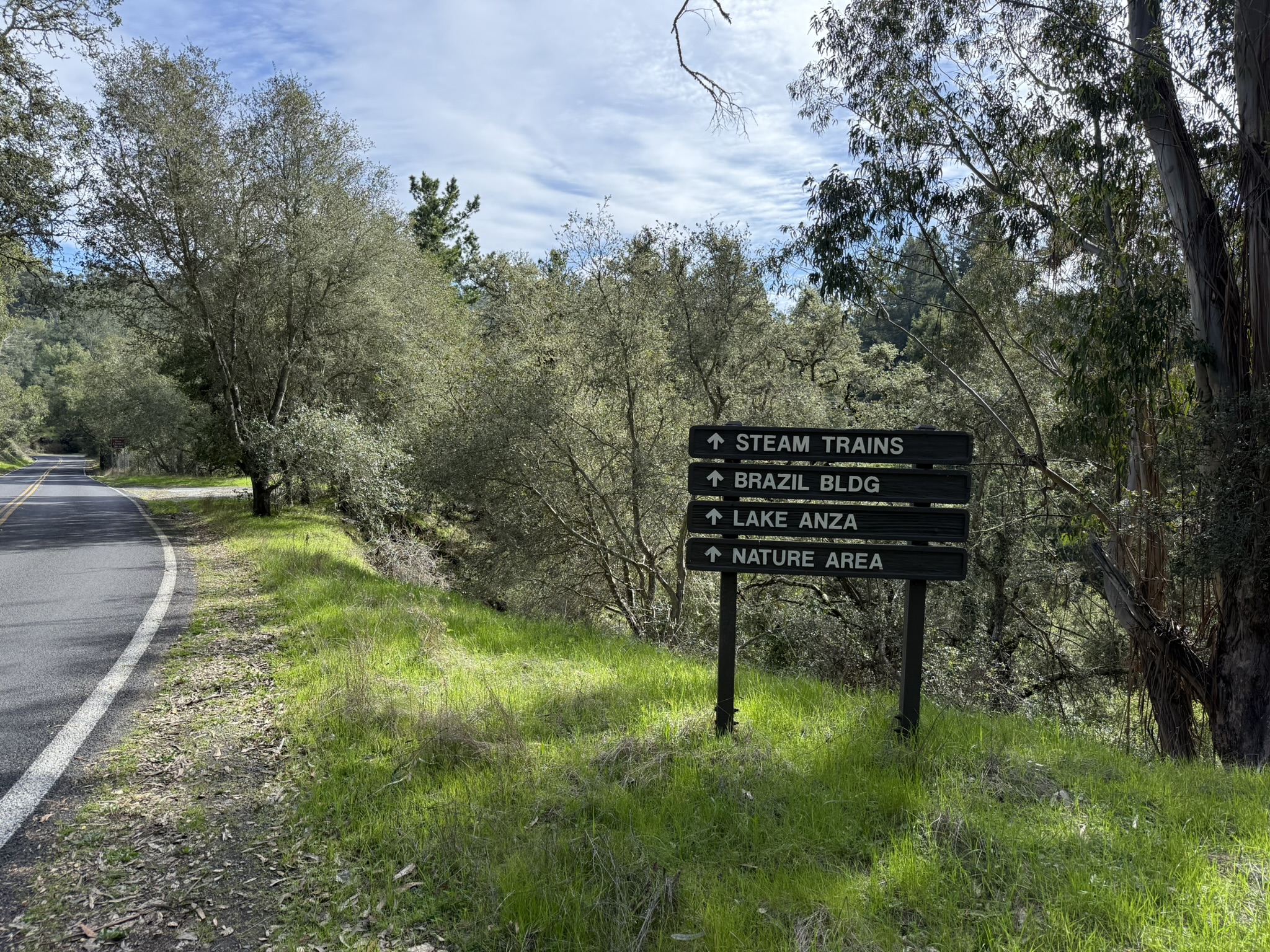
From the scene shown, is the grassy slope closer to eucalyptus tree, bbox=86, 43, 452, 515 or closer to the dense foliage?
the dense foliage

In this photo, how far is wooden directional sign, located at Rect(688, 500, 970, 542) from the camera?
16.0 ft

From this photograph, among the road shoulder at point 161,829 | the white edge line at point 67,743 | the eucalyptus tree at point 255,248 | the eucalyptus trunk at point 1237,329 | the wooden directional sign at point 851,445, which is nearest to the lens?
the road shoulder at point 161,829

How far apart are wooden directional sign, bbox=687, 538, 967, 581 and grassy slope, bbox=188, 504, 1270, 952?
96cm

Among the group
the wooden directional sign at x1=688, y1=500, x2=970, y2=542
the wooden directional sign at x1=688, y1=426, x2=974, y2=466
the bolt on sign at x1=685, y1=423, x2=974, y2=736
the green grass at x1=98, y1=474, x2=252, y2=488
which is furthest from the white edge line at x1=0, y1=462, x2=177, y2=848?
the green grass at x1=98, y1=474, x2=252, y2=488

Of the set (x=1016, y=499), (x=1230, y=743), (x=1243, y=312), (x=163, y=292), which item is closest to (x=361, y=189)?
(x=163, y=292)

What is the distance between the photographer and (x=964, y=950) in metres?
2.88

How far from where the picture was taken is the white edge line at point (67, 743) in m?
4.35

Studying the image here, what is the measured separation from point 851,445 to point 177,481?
4293cm

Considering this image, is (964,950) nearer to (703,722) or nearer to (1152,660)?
(703,722)

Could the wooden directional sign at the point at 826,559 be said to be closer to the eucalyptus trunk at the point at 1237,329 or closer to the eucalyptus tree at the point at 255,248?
the eucalyptus trunk at the point at 1237,329

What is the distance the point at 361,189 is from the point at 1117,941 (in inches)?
849

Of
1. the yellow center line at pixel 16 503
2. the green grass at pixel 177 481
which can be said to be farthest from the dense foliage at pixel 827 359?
the green grass at pixel 177 481

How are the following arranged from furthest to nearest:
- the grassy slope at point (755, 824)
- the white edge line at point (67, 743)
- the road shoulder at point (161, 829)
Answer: the white edge line at point (67, 743) < the road shoulder at point (161, 829) < the grassy slope at point (755, 824)

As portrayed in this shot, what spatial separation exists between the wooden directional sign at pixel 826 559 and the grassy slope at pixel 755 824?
962mm
